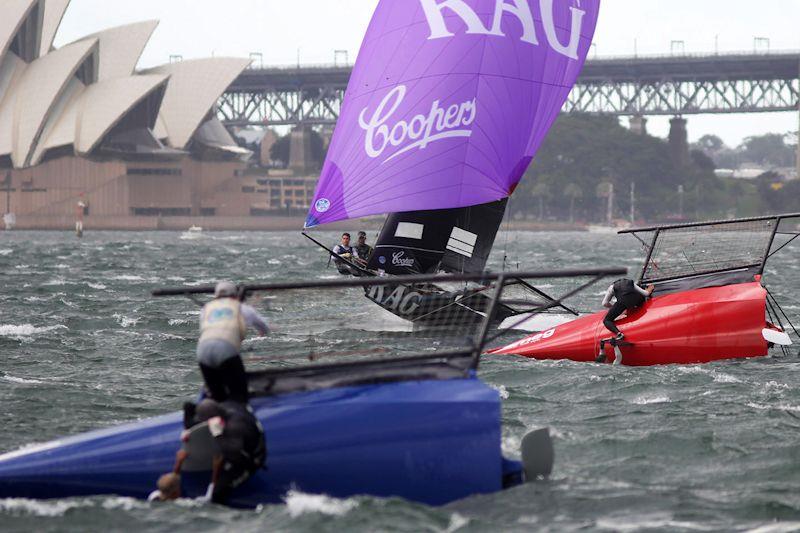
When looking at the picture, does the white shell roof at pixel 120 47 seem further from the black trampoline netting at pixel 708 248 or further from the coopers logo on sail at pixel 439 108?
the black trampoline netting at pixel 708 248

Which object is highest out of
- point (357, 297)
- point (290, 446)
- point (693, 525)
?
point (357, 297)

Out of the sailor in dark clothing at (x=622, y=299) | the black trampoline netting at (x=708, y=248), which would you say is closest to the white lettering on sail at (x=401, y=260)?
the black trampoline netting at (x=708, y=248)

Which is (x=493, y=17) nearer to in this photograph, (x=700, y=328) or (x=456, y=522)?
(x=700, y=328)

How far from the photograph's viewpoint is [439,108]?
684 inches

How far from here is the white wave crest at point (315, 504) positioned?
23.4ft

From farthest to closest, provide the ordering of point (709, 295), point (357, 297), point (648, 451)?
1. point (709, 295)
2. point (648, 451)
3. point (357, 297)

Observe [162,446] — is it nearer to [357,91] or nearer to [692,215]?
[357,91]

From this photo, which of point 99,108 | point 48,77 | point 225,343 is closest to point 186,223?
point 99,108

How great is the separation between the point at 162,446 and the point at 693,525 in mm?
2946

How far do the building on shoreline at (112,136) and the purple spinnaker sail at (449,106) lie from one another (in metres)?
64.8

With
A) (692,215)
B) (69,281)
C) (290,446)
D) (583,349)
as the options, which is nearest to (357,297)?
(290,446)

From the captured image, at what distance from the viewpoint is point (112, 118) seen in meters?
87.9

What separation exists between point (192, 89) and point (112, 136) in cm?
786

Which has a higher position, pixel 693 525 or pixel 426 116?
pixel 426 116
